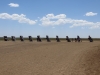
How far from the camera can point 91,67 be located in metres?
13.3

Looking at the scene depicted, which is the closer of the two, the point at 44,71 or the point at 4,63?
the point at 44,71

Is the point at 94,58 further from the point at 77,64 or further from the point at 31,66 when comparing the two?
the point at 31,66

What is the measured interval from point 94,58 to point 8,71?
603cm

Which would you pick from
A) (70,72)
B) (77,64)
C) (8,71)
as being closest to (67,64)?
(77,64)

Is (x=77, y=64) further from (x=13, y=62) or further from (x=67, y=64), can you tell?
(x=13, y=62)

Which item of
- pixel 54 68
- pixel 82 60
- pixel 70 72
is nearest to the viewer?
pixel 70 72

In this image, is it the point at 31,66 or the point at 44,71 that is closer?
the point at 44,71

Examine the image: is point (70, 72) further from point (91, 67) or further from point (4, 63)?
point (4, 63)

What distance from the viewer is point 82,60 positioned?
15.2 meters

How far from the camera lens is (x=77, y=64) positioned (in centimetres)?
1423

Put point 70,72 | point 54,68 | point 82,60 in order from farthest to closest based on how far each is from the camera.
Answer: point 82,60, point 54,68, point 70,72

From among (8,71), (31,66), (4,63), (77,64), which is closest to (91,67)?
(77,64)

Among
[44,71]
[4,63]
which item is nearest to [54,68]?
[44,71]

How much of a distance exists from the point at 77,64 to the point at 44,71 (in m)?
2.42
